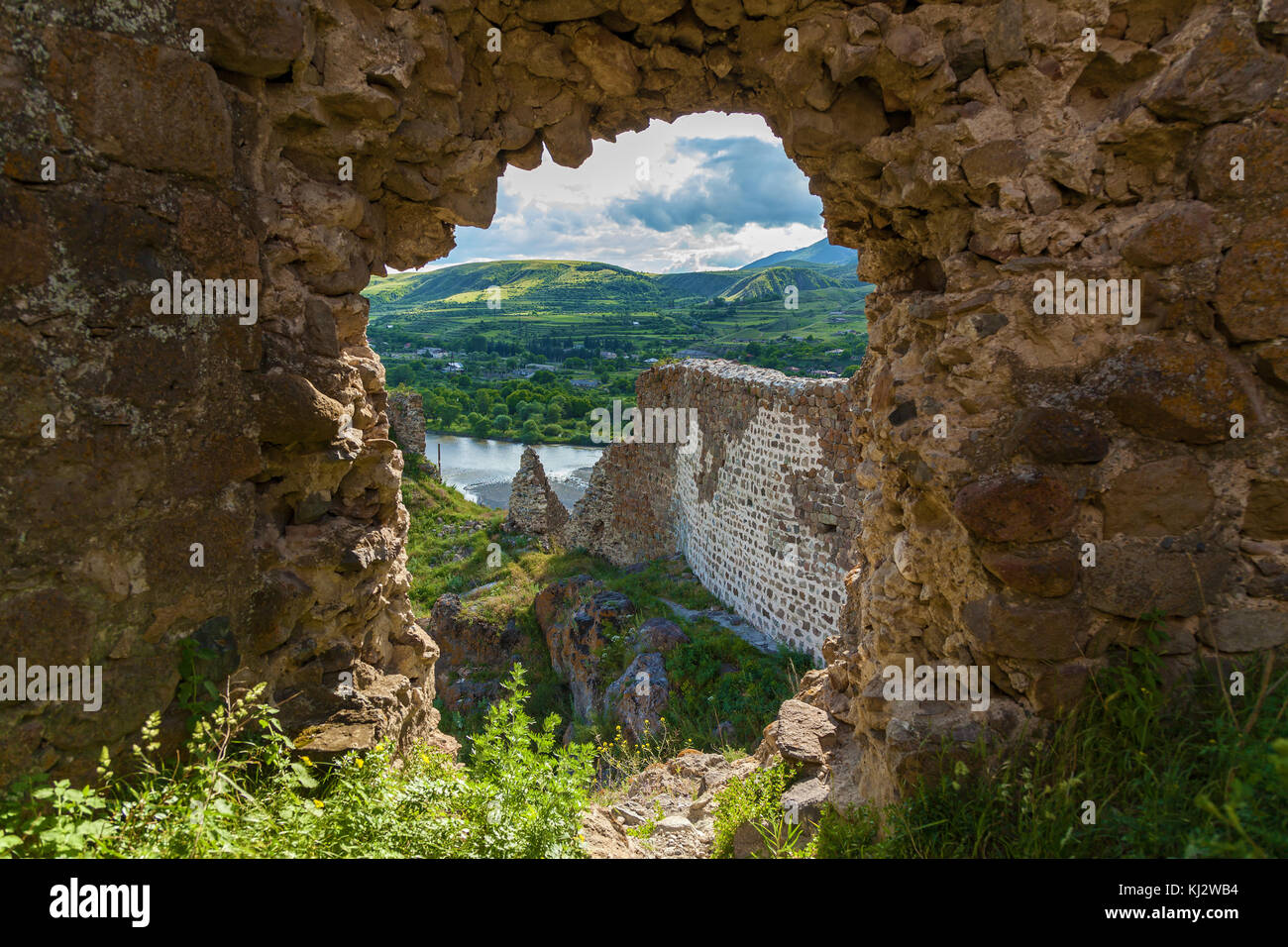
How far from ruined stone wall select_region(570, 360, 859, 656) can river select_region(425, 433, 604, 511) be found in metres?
19.1

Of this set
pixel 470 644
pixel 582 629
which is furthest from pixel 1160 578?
pixel 470 644

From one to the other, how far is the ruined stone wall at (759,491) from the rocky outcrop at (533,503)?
163 inches

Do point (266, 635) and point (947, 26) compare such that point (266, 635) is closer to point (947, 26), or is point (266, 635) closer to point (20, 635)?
point (20, 635)

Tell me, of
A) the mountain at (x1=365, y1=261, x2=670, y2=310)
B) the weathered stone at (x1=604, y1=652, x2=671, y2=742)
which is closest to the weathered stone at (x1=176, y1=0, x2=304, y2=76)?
the weathered stone at (x1=604, y1=652, x2=671, y2=742)

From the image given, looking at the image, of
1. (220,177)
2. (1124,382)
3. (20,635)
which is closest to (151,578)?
(20,635)

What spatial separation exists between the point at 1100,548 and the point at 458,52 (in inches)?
141

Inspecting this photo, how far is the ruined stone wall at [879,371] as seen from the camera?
2.58 m

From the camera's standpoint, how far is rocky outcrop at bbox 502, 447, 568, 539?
18281mm

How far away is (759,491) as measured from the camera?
10.4m

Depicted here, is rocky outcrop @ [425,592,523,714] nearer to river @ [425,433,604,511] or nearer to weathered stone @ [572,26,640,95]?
weathered stone @ [572,26,640,95]

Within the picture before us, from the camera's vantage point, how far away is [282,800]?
2.73 metres

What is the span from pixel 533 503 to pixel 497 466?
28.4m

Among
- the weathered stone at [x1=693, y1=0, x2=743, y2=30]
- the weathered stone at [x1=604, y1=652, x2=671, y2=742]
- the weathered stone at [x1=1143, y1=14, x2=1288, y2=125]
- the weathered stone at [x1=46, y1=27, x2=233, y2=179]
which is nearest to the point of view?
the weathered stone at [x1=46, y1=27, x2=233, y2=179]

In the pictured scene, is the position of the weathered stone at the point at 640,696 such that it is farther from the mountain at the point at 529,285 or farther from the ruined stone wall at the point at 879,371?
the mountain at the point at 529,285
